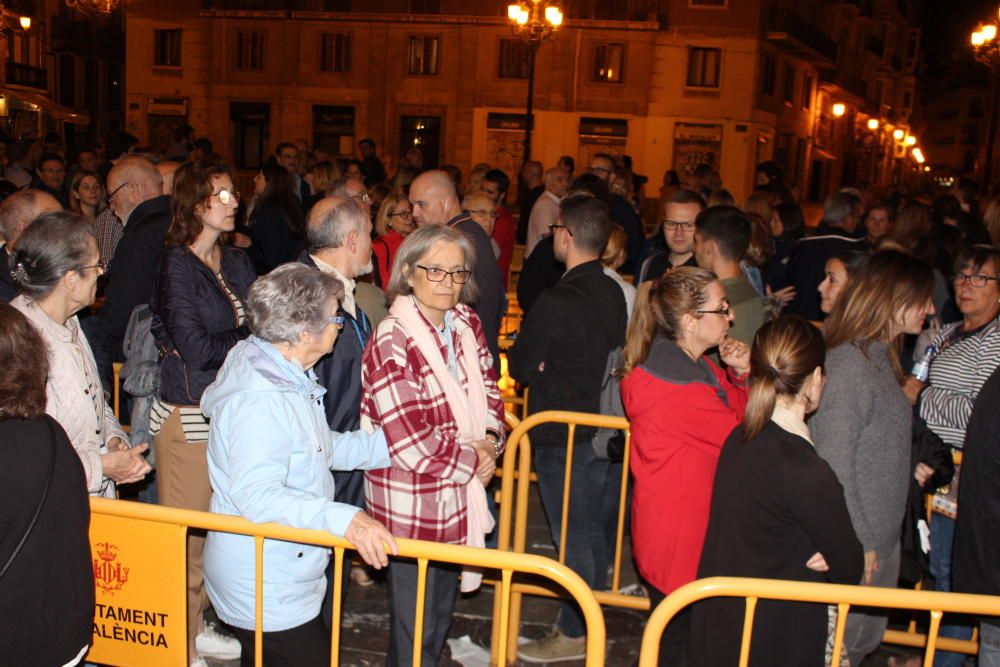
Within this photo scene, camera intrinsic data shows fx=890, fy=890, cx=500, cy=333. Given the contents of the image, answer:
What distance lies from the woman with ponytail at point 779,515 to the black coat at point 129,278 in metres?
3.37

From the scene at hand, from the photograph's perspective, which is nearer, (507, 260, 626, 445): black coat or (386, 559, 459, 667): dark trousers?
(386, 559, 459, 667): dark trousers

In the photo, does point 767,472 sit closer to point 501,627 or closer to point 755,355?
point 755,355

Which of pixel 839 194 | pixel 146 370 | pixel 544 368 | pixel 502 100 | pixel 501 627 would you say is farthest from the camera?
pixel 502 100

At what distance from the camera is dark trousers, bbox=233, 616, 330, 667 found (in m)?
3.15

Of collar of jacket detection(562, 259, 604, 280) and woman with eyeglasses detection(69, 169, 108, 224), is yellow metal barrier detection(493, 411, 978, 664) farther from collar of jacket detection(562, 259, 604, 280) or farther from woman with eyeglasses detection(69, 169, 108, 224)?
woman with eyeglasses detection(69, 169, 108, 224)

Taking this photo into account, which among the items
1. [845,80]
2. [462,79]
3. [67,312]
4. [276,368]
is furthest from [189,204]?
[845,80]

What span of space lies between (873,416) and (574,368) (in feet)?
5.19

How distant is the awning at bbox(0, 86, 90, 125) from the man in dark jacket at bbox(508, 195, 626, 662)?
131 ft

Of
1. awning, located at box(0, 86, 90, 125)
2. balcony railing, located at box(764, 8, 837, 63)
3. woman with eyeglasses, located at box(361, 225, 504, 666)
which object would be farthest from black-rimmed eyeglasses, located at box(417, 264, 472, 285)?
awning, located at box(0, 86, 90, 125)

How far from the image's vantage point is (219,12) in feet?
116

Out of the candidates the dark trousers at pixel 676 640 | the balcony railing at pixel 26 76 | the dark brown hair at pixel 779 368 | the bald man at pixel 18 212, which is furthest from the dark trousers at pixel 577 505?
the balcony railing at pixel 26 76

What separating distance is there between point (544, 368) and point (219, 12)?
3523 cm

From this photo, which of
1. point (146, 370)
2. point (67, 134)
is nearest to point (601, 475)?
point (146, 370)

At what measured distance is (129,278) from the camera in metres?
4.97
